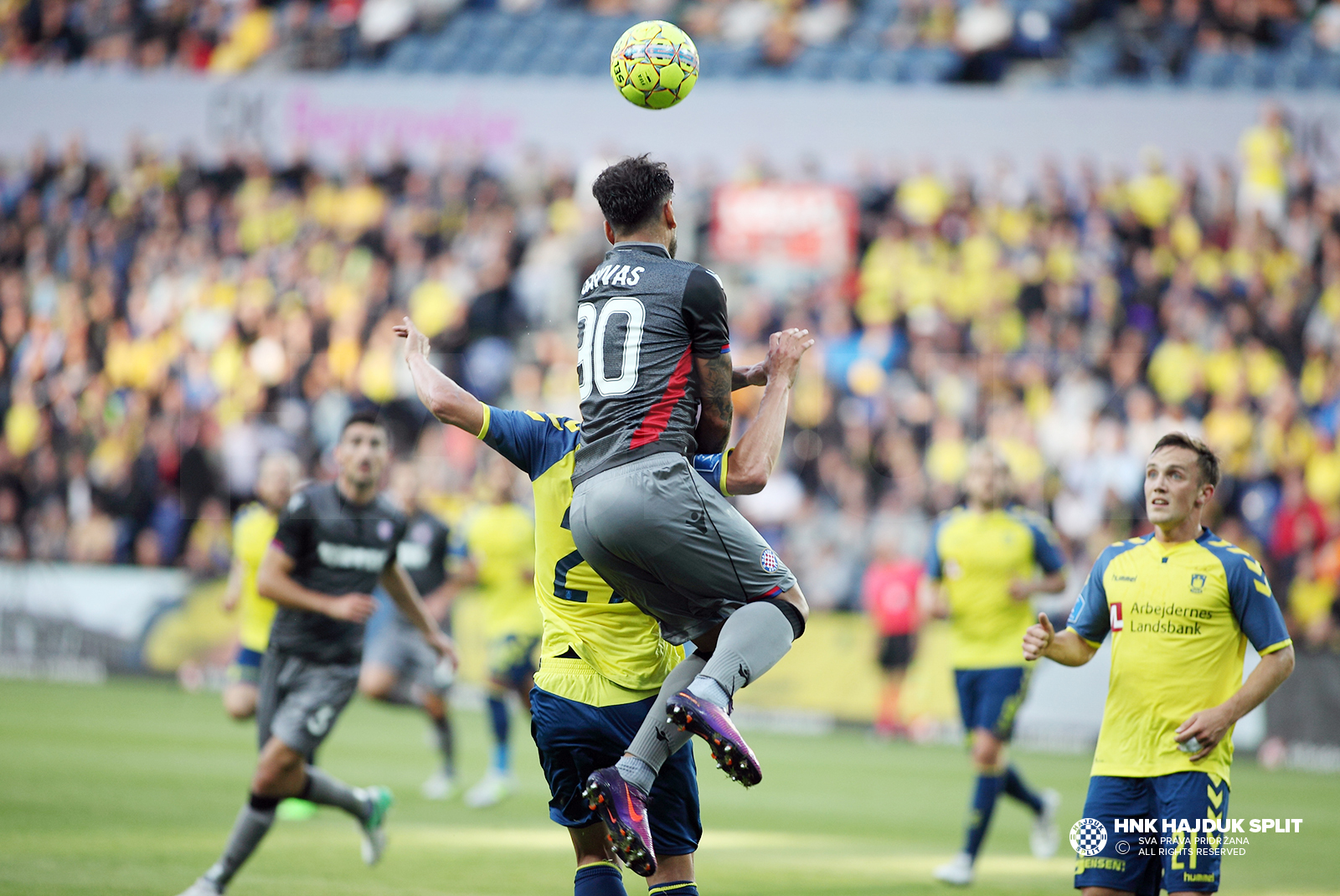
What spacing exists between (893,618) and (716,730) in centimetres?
1243

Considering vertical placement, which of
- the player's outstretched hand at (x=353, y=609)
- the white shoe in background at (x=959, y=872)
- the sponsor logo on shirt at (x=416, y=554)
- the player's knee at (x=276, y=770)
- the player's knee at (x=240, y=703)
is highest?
the player's outstretched hand at (x=353, y=609)

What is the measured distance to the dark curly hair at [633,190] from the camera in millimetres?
4680

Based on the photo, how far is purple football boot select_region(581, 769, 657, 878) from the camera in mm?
4258

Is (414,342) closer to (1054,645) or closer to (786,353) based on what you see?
(786,353)

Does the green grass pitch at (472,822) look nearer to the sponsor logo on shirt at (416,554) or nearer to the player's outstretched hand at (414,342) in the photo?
the sponsor logo on shirt at (416,554)

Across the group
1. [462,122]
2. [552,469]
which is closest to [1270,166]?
[462,122]

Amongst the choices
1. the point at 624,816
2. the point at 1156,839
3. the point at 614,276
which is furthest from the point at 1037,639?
the point at 614,276

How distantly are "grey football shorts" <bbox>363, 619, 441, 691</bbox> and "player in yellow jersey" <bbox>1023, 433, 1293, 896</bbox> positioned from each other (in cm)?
758

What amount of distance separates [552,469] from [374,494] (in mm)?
3543

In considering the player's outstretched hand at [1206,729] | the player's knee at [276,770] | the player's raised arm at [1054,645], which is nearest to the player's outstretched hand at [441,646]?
the player's knee at [276,770]

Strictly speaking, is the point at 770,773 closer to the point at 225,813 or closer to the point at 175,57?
the point at 225,813

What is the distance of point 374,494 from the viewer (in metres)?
8.13

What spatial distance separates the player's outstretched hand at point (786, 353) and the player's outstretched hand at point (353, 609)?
325 centimetres

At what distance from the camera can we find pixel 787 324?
19453 mm
